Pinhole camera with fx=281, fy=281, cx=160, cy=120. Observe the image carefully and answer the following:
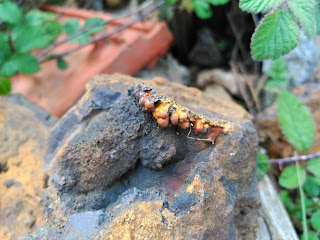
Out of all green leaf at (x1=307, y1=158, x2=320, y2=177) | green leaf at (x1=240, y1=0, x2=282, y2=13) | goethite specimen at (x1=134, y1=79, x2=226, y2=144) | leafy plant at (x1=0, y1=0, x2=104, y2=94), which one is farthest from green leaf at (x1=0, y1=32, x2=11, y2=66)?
green leaf at (x1=307, y1=158, x2=320, y2=177)

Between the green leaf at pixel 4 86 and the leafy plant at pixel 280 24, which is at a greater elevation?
the green leaf at pixel 4 86

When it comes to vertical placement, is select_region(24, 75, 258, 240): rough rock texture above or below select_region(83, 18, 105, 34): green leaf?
below

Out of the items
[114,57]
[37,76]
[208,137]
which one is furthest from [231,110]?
[37,76]

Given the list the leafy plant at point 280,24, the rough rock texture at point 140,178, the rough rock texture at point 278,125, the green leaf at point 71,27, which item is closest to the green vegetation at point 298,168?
the rough rock texture at point 278,125

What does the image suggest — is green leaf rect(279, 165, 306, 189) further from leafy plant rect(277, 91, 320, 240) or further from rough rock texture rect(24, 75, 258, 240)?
rough rock texture rect(24, 75, 258, 240)

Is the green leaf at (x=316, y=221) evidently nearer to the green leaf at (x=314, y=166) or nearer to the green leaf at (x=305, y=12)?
the green leaf at (x=314, y=166)

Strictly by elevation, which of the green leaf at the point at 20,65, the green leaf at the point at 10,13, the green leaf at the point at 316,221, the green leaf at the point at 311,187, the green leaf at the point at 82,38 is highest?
the green leaf at the point at 10,13
